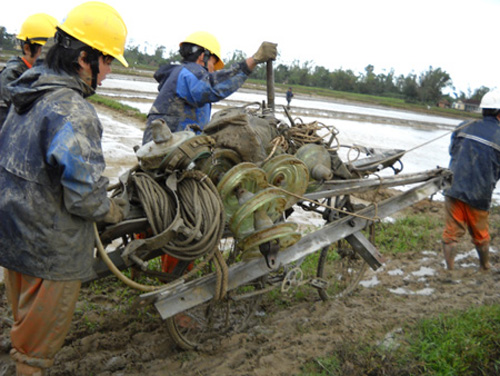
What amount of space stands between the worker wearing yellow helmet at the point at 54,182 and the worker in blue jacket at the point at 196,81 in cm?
135

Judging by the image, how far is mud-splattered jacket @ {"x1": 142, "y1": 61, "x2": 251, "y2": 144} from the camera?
11.5ft

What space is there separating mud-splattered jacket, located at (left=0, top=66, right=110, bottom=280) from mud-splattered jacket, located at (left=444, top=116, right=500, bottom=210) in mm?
4270

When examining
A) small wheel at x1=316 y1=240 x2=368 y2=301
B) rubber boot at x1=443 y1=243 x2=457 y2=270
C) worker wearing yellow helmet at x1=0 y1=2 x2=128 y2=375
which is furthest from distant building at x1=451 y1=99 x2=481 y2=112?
worker wearing yellow helmet at x1=0 y1=2 x2=128 y2=375

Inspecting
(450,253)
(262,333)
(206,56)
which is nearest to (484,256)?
(450,253)

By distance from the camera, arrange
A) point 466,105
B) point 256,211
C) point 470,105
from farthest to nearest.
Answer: point 470,105
point 466,105
point 256,211

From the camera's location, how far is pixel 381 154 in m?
4.29

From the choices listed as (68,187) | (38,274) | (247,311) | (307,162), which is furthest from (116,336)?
(307,162)

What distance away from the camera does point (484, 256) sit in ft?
17.1

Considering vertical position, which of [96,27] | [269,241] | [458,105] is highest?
[458,105]

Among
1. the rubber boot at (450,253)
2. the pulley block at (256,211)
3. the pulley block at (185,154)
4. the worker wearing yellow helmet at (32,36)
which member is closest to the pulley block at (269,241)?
the pulley block at (256,211)

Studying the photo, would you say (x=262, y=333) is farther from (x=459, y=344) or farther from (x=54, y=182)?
(x=54, y=182)

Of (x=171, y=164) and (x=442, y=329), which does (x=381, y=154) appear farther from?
(x=171, y=164)

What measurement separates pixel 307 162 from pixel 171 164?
129 centimetres

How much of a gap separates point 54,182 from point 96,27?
80 centimetres
